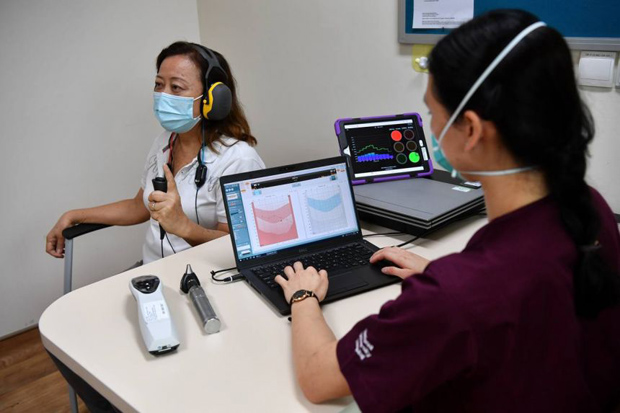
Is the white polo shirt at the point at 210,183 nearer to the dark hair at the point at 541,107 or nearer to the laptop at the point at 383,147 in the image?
the laptop at the point at 383,147

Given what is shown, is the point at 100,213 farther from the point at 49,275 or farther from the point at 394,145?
the point at 394,145

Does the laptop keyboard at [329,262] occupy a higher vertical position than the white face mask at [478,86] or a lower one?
lower

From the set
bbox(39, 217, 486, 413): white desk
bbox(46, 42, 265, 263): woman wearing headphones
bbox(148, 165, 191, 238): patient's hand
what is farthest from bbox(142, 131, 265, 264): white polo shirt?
bbox(39, 217, 486, 413): white desk

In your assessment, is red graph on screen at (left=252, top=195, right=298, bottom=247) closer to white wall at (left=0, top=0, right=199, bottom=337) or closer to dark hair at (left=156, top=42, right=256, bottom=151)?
dark hair at (left=156, top=42, right=256, bottom=151)

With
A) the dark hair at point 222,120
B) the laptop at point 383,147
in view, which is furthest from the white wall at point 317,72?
the dark hair at point 222,120

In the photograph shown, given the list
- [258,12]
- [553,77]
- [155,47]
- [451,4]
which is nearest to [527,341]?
[553,77]

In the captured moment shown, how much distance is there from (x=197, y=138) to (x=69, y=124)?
913 mm

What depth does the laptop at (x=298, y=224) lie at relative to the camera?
1339mm

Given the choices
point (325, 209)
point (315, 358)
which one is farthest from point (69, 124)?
Result: point (315, 358)

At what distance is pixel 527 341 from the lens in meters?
0.72

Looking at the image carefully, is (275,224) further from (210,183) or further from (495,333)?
(495,333)

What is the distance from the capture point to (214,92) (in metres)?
1.76

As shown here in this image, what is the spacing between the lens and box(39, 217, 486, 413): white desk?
0.93 meters

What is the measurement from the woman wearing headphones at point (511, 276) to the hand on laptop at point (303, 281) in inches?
14.7
